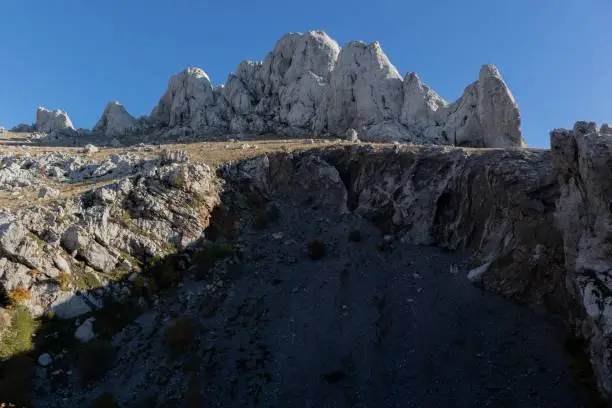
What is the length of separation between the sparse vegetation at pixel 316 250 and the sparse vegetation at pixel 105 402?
14.1m

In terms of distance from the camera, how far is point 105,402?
19688 mm

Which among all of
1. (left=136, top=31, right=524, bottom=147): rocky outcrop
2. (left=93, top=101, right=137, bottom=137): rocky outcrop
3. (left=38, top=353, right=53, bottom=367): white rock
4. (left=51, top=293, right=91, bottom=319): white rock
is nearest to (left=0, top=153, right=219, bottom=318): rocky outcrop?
(left=51, top=293, right=91, bottom=319): white rock

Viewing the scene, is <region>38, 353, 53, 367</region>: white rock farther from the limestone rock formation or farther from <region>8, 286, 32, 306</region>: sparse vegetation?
the limestone rock formation

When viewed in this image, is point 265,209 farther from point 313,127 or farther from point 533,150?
point 313,127

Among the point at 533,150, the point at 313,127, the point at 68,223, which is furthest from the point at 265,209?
the point at 313,127

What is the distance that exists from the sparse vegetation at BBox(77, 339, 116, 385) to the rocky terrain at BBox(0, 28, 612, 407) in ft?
0.29

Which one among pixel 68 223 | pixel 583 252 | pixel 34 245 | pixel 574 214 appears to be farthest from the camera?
pixel 68 223

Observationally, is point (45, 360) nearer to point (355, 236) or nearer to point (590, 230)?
point (355, 236)

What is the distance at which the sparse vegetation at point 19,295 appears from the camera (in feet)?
75.8

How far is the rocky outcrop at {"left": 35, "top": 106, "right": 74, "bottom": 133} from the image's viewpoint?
83650mm

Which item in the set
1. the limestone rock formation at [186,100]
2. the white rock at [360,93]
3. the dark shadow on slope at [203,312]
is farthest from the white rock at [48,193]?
the limestone rock formation at [186,100]

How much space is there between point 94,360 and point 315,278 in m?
12.6

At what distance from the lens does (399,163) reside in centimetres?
3425

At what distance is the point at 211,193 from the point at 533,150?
2246 centimetres
